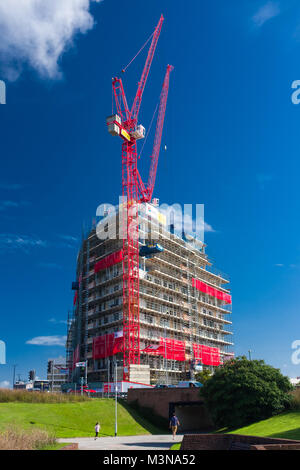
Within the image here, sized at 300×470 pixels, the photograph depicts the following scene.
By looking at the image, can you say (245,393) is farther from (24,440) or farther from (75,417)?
(24,440)

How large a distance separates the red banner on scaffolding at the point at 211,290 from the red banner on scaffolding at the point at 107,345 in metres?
31.7

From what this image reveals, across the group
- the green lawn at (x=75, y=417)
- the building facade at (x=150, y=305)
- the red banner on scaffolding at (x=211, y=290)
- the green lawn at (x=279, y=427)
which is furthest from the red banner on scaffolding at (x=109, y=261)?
the green lawn at (x=279, y=427)

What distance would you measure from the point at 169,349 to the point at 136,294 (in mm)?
15150

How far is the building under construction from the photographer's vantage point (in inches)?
3317

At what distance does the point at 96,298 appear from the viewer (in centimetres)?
9325

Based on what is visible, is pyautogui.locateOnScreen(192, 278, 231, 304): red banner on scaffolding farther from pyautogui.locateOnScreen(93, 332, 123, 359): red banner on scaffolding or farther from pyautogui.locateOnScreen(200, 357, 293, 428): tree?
pyautogui.locateOnScreen(200, 357, 293, 428): tree

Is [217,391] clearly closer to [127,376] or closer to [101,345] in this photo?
[127,376]

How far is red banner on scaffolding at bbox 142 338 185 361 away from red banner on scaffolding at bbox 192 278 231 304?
1804 centimetres

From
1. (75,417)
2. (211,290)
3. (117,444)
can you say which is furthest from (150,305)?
(117,444)

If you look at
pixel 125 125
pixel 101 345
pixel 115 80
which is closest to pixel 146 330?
pixel 101 345

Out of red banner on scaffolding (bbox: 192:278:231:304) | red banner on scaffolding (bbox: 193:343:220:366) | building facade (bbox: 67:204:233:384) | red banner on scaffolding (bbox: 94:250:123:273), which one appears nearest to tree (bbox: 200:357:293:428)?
building facade (bbox: 67:204:233:384)

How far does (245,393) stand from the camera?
42.2m

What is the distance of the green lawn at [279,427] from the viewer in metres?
28.9
